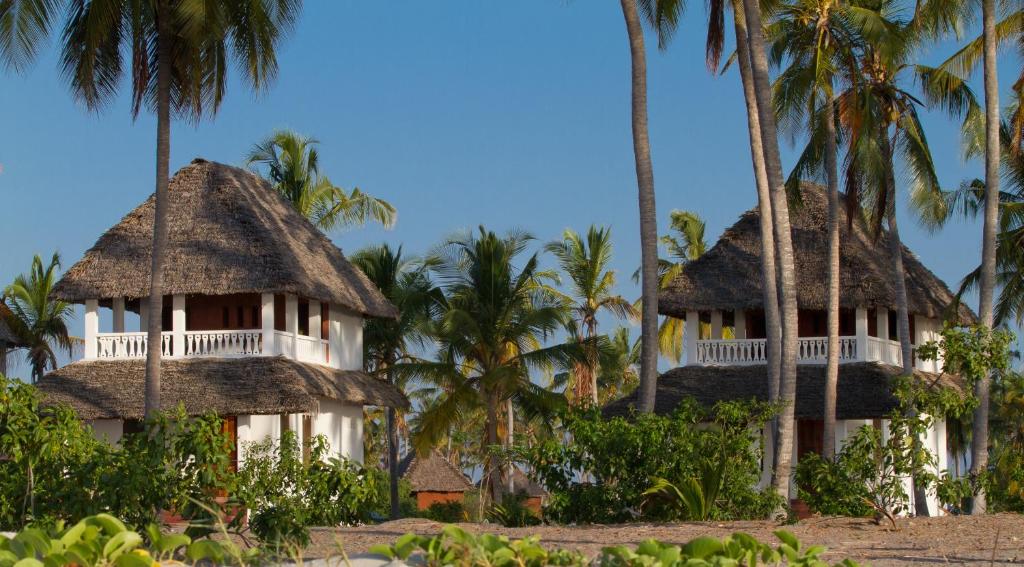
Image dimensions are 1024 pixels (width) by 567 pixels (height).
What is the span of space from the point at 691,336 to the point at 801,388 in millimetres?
3138

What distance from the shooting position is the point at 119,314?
91.4 ft

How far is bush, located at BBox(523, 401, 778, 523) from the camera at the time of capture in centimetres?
1839

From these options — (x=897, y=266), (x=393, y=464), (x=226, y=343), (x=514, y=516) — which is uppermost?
(x=897, y=266)

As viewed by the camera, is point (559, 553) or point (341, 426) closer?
point (559, 553)

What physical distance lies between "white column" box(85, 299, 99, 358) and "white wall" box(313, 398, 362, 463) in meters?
4.55

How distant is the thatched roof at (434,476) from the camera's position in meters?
44.0

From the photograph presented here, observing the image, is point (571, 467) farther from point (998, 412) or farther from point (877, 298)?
point (998, 412)

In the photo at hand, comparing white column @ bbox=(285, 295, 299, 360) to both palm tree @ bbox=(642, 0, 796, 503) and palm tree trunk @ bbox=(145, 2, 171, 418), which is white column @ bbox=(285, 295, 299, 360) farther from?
palm tree @ bbox=(642, 0, 796, 503)

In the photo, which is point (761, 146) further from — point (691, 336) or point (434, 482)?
point (434, 482)

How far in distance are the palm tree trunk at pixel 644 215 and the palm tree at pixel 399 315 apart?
41.9 ft

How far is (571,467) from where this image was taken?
62.2ft

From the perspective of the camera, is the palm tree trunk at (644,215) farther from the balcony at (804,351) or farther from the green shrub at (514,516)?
the balcony at (804,351)

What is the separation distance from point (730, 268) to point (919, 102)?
20.5 ft

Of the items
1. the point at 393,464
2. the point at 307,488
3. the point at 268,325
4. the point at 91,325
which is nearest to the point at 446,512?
the point at 393,464
